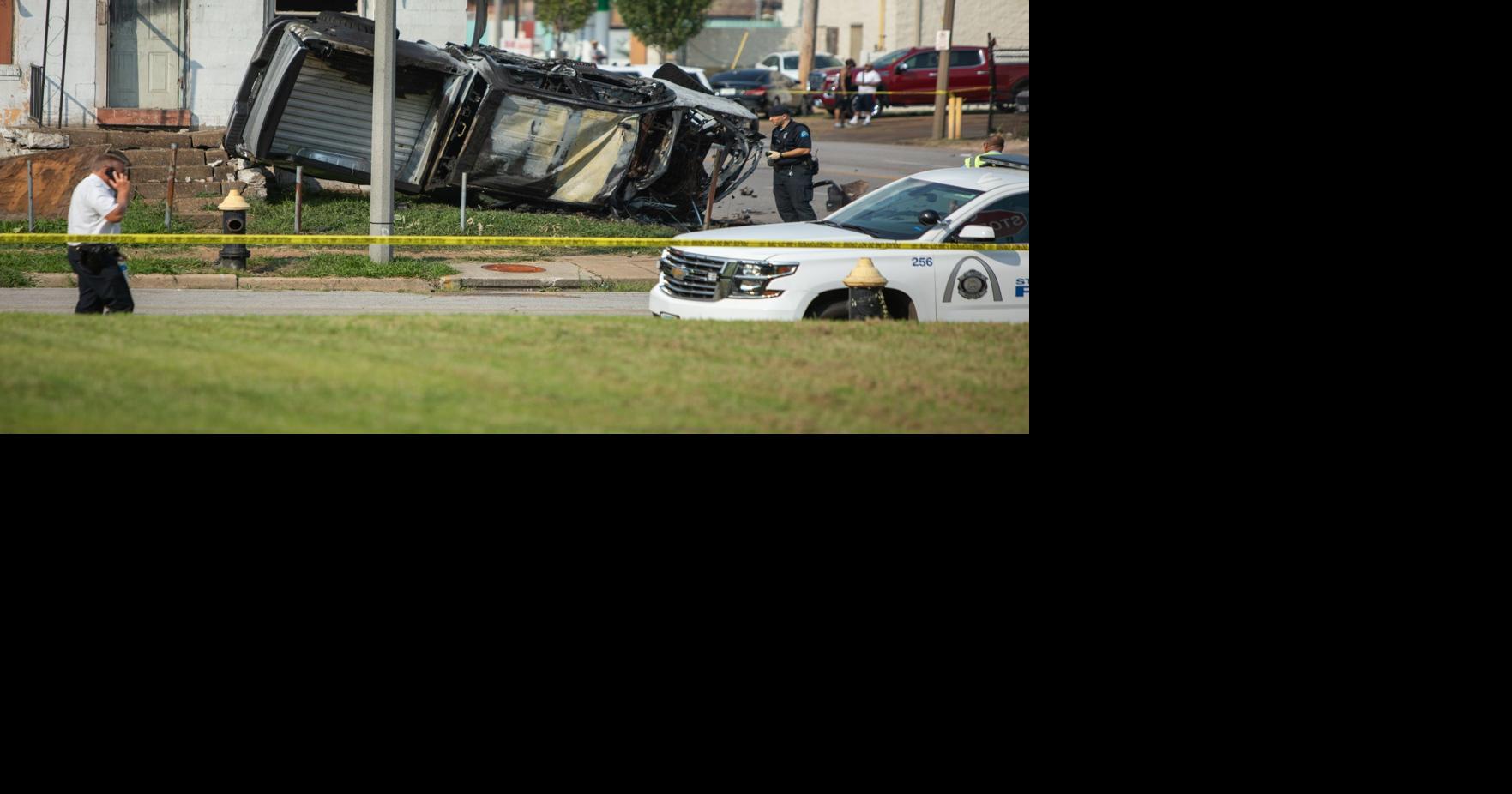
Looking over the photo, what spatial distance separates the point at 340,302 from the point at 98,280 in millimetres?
3729

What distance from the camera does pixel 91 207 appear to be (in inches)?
360

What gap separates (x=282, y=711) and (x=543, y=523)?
1459 mm

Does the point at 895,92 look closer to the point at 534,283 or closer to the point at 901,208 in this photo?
the point at 534,283

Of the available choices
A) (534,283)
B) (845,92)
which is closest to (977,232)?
(534,283)

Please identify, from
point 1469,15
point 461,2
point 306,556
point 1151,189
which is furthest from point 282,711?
point 461,2

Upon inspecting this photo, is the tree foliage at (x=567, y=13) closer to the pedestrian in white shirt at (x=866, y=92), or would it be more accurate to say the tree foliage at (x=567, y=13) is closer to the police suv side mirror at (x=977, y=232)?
the pedestrian in white shirt at (x=866, y=92)

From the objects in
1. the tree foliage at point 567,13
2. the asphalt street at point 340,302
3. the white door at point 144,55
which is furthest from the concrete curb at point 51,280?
the tree foliage at point 567,13

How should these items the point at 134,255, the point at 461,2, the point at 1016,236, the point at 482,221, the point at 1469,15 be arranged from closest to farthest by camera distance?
1. the point at 1469,15
2. the point at 1016,236
3. the point at 134,255
4. the point at 482,221
5. the point at 461,2

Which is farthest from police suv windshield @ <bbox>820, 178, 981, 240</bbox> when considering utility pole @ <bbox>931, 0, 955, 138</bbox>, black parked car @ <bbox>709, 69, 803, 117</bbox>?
black parked car @ <bbox>709, 69, 803, 117</bbox>

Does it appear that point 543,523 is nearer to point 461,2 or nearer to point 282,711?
point 282,711

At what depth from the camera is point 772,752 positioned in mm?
5891

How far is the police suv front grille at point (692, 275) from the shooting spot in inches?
376

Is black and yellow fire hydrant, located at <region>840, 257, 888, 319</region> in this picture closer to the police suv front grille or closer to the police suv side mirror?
the police suv side mirror

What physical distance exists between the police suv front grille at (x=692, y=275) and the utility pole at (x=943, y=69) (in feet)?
39.5
